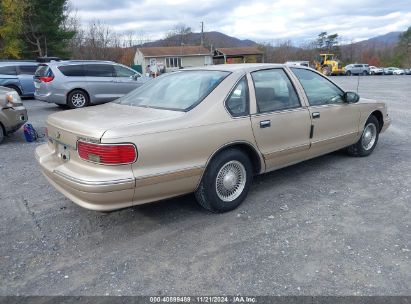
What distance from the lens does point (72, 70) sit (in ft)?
39.0

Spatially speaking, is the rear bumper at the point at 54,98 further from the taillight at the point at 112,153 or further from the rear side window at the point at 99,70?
the taillight at the point at 112,153

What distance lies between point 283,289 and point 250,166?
5.42ft

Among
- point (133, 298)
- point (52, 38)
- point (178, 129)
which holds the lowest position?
point (133, 298)

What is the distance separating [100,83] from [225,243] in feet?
32.7

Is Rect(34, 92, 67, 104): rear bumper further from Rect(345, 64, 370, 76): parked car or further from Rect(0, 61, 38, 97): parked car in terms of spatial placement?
Rect(345, 64, 370, 76): parked car

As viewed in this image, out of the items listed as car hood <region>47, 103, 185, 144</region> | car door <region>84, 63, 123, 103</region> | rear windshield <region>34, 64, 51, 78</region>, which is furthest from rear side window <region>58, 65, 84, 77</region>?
car hood <region>47, 103, 185, 144</region>

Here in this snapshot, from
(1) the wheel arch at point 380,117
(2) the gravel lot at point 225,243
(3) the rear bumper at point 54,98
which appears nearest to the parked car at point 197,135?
(2) the gravel lot at point 225,243

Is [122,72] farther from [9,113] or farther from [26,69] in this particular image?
[9,113]

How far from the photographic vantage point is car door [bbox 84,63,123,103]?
12055 mm

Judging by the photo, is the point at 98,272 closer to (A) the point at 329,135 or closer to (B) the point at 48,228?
(B) the point at 48,228

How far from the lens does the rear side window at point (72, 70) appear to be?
11773 mm

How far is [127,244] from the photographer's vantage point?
11.2ft

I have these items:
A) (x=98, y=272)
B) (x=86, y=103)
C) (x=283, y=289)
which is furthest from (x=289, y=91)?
(x=86, y=103)

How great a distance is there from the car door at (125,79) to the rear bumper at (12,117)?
5.18 meters
